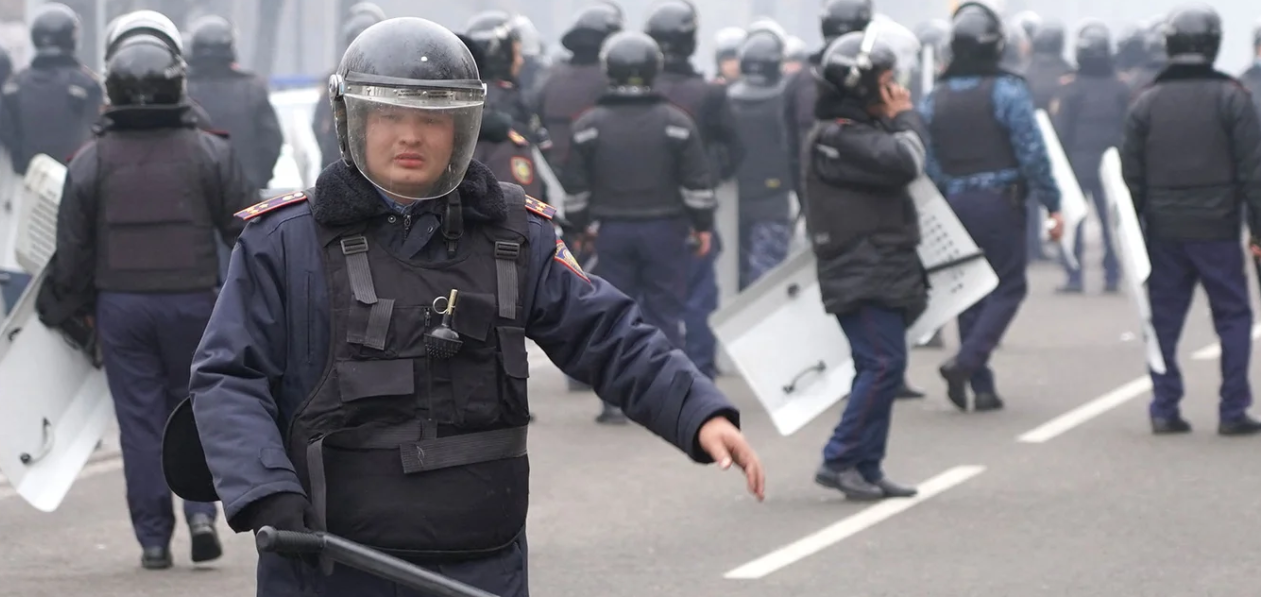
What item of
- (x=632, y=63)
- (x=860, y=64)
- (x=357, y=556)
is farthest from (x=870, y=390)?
(x=357, y=556)

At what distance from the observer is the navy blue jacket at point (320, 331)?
375 cm

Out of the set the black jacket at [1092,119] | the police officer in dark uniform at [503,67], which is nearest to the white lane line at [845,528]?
the police officer in dark uniform at [503,67]

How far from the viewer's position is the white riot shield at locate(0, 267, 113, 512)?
7566mm

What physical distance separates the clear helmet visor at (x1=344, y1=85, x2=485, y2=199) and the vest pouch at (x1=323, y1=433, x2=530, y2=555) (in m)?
0.45

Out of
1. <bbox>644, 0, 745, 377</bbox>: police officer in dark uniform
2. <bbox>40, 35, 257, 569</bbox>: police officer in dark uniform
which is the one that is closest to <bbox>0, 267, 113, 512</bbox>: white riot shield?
<bbox>40, 35, 257, 569</bbox>: police officer in dark uniform

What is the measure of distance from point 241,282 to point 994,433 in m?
7.00

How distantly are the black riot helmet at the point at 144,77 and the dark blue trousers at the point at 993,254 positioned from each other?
463 cm

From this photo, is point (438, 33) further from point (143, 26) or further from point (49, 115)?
point (49, 115)

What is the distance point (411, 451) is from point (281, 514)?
0.30 meters

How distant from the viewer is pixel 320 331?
152 inches

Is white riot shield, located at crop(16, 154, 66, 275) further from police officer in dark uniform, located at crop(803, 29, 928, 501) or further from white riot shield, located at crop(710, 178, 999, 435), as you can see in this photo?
police officer in dark uniform, located at crop(803, 29, 928, 501)

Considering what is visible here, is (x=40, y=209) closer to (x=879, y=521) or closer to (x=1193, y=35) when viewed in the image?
(x=879, y=521)

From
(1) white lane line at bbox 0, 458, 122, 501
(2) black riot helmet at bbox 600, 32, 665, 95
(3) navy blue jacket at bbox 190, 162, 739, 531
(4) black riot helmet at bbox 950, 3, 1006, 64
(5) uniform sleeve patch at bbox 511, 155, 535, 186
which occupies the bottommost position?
(1) white lane line at bbox 0, 458, 122, 501

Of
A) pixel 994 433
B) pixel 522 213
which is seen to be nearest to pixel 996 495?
pixel 994 433
